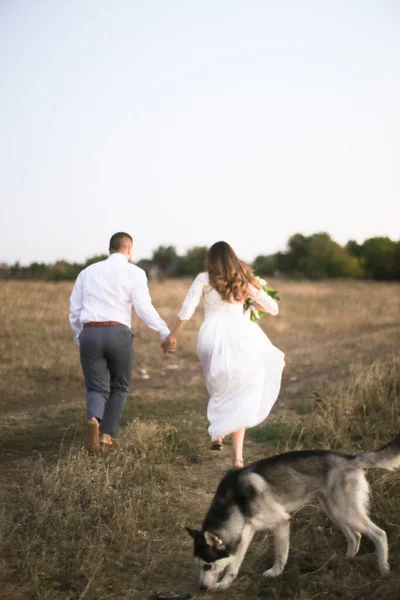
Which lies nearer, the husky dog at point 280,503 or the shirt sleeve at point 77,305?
the husky dog at point 280,503

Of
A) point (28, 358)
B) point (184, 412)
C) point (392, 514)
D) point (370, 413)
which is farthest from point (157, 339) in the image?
point (392, 514)

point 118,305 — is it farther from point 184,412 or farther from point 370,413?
point 370,413

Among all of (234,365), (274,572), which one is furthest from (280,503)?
(234,365)

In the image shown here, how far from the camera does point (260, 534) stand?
4.77 meters

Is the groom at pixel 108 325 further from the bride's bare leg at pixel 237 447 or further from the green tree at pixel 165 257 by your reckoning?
the green tree at pixel 165 257

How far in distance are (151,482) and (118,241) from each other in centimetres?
270

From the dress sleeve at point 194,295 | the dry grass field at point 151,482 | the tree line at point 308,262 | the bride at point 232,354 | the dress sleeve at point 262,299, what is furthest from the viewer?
the tree line at point 308,262

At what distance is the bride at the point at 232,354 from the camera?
→ 6.16m

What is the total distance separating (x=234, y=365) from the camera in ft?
20.3

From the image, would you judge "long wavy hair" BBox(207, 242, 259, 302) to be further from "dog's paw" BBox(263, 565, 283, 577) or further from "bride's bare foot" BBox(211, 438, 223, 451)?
"dog's paw" BBox(263, 565, 283, 577)

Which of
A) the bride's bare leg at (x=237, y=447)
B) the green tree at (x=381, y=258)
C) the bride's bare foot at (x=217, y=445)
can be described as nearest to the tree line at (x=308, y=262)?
the green tree at (x=381, y=258)

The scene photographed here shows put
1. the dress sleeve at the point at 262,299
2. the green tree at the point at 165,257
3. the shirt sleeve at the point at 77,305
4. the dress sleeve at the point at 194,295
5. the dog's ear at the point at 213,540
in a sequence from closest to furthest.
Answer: the dog's ear at the point at 213,540, the dress sleeve at the point at 194,295, the dress sleeve at the point at 262,299, the shirt sleeve at the point at 77,305, the green tree at the point at 165,257

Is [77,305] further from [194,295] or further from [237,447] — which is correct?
[237,447]

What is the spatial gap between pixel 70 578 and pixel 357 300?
84.8 feet
